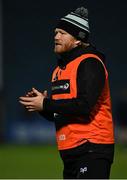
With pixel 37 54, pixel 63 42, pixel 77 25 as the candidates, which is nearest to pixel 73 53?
pixel 63 42

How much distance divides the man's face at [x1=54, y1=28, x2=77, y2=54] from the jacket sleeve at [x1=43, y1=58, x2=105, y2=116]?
0.25 meters

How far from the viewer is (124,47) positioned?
22.4 metres

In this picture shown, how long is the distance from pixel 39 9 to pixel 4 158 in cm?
749

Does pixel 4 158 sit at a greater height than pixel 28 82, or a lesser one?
lesser

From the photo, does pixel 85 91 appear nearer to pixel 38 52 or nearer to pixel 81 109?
pixel 81 109

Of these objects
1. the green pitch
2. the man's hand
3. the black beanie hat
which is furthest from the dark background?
the man's hand

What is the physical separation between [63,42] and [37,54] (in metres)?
16.1

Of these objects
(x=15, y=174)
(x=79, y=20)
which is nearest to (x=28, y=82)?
(x=15, y=174)

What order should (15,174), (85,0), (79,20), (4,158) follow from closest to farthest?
(79,20), (15,174), (4,158), (85,0)

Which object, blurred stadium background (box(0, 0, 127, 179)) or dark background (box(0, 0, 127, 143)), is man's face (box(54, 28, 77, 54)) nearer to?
blurred stadium background (box(0, 0, 127, 179))

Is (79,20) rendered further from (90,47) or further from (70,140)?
(70,140)

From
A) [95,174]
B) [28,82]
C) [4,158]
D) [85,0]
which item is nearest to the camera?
[95,174]

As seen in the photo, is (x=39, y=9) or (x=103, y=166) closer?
(x=103, y=166)

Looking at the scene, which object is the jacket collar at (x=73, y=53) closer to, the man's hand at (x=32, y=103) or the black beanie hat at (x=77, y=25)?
the black beanie hat at (x=77, y=25)
